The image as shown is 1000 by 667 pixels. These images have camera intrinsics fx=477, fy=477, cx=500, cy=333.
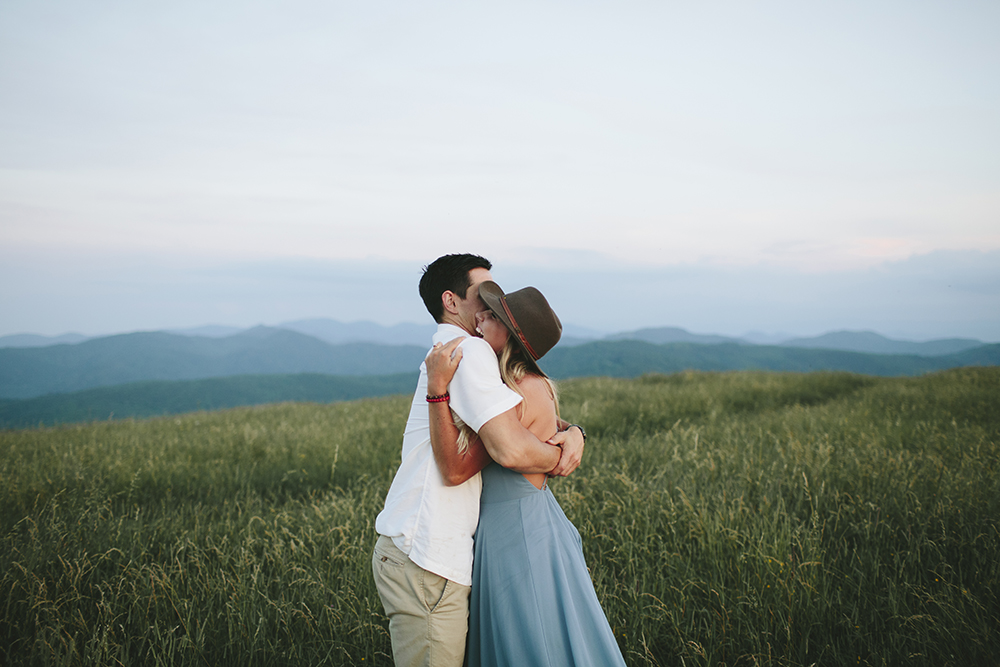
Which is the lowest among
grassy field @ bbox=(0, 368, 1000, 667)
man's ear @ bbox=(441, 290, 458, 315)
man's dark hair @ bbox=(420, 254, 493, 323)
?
grassy field @ bbox=(0, 368, 1000, 667)

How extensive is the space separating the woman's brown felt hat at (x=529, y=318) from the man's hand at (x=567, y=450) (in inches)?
13.9

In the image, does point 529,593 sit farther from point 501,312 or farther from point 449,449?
point 501,312

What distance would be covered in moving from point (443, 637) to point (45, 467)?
21.0 feet

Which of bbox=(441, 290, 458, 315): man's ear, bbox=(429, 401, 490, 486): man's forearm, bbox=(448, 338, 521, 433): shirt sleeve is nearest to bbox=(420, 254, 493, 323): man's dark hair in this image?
bbox=(441, 290, 458, 315): man's ear

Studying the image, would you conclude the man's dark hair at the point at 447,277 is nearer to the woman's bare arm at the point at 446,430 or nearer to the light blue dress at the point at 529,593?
the woman's bare arm at the point at 446,430

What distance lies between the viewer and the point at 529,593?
186 centimetres

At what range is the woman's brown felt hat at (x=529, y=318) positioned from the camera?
6.31 ft

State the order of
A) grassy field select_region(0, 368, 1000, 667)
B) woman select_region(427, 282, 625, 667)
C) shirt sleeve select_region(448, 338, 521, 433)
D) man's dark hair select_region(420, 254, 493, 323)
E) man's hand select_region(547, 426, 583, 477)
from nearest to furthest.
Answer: shirt sleeve select_region(448, 338, 521, 433)
woman select_region(427, 282, 625, 667)
man's hand select_region(547, 426, 583, 477)
man's dark hair select_region(420, 254, 493, 323)
grassy field select_region(0, 368, 1000, 667)

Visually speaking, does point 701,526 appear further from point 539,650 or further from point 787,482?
point 539,650

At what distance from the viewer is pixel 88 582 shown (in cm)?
314

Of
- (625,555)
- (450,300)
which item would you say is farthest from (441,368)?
(625,555)

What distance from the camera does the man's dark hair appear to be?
7.02 ft

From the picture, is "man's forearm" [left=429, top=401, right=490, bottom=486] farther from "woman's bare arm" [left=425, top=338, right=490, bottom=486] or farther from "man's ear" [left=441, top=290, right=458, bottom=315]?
"man's ear" [left=441, top=290, right=458, bottom=315]

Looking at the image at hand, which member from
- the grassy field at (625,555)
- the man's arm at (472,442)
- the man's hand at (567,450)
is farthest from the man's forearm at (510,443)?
the grassy field at (625,555)
